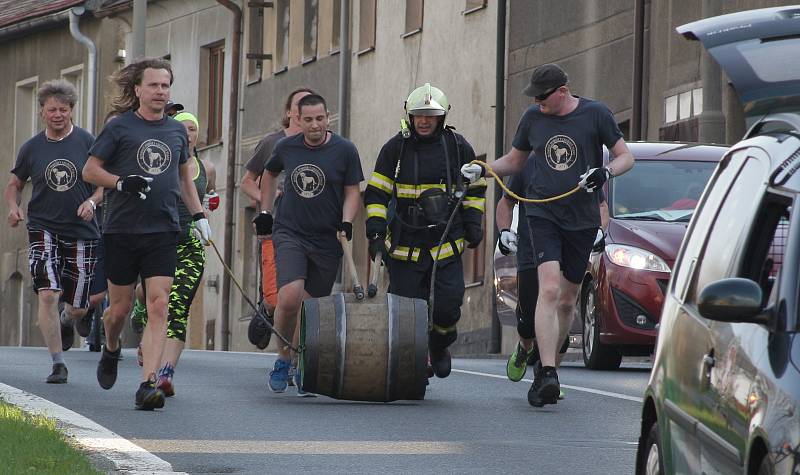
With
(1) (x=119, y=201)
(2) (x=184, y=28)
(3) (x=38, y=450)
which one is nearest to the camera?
(3) (x=38, y=450)

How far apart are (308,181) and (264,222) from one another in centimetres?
69

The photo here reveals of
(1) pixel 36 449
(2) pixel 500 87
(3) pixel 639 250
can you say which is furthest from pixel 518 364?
(2) pixel 500 87

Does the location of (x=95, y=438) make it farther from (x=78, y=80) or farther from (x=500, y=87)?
(x=78, y=80)

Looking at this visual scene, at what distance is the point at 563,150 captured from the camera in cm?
1272

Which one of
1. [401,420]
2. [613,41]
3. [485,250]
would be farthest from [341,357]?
[485,250]

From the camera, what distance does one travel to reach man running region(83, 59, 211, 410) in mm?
12234

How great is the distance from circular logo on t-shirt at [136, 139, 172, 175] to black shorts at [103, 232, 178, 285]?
0.37 meters

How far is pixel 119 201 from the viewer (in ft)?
40.3

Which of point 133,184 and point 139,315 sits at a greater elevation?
point 133,184

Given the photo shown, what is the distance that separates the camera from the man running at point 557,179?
41.5 ft

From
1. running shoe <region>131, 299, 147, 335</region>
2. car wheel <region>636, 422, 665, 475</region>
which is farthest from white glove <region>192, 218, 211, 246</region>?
car wheel <region>636, 422, 665, 475</region>

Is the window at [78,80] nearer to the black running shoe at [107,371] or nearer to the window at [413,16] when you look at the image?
the window at [413,16]

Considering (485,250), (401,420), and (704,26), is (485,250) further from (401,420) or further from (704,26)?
(704,26)

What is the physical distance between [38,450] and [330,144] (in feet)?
15.5
